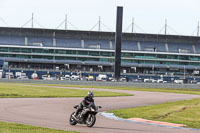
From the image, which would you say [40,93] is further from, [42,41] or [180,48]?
[180,48]

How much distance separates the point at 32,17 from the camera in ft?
529

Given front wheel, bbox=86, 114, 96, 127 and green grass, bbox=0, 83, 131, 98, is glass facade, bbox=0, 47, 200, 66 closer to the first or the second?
green grass, bbox=0, 83, 131, 98

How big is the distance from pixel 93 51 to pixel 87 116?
12713cm

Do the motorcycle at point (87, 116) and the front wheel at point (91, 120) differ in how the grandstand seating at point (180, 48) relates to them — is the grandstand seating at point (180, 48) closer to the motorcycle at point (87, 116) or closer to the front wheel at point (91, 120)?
the motorcycle at point (87, 116)

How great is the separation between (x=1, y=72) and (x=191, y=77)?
62408 mm

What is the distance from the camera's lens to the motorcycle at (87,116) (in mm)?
22031

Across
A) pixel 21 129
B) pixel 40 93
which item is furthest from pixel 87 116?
pixel 40 93

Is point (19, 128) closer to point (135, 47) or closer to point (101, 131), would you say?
point (101, 131)

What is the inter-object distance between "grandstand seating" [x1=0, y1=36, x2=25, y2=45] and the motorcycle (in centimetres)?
13053

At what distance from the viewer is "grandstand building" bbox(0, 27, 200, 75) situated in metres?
148

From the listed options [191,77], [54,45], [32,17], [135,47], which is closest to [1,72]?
[54,45]

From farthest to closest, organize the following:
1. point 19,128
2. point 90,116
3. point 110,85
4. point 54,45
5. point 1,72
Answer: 1. point 54,45
2. point 1,72
3. point 110,85
4. point 90,116
5. point 19,128

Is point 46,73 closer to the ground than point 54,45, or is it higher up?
closer to the ground

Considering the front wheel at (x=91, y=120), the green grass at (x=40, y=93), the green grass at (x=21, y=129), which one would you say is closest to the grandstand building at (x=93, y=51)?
the green grass at (x=40, y=93)
